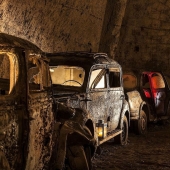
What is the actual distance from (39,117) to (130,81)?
8.02 meters

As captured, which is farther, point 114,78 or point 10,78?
point 114,78

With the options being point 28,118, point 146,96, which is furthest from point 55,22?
point 28,118

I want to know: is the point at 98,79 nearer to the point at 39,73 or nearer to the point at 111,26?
the point at 39,73

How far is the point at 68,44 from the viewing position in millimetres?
12172

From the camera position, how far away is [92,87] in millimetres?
7707

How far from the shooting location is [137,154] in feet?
28.0

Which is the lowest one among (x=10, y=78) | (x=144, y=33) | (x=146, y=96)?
(x=146, y=96)

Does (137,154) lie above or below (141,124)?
below

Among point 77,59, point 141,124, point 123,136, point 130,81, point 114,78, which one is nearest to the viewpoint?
point 77,59

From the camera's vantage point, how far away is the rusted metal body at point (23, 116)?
12.4 feet

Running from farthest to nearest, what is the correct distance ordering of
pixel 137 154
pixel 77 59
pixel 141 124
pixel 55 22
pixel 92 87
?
pixel 141 124 < pixel 55 22 < pixel 137 154 < pixel 77 59 < pixel 92 87

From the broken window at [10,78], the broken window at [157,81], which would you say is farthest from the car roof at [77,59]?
the broken window at [157,81]

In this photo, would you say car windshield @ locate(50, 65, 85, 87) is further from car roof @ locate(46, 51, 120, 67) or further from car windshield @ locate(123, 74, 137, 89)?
car windshield @ locate(123, 74, 137, 89)

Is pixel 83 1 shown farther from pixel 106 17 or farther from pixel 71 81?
pixel 71 81
